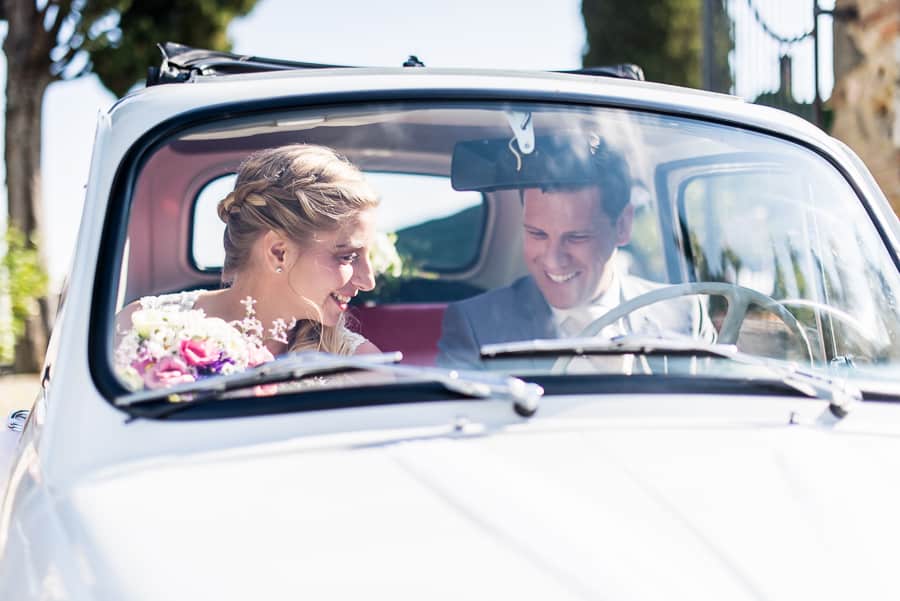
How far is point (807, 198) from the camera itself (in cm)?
216

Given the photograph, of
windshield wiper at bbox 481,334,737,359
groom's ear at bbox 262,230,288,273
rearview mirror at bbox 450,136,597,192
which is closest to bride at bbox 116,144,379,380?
groom's ear at bbox 262,230,288,273

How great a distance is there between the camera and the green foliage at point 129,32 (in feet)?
41.2

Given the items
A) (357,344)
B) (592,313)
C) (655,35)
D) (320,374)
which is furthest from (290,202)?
(655,35)

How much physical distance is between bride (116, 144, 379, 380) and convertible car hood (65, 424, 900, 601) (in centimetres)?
79

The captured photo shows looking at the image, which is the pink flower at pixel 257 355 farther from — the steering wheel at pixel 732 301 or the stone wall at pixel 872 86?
the stone wall at pixel 872 86

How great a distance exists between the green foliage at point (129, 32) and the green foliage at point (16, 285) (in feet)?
8.86

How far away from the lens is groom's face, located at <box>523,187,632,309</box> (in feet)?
7.38

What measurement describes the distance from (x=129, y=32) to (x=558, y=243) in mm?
11687

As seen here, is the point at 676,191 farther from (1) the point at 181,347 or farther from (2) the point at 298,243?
(1) the point at 181,347

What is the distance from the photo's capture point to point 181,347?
70.2 inches

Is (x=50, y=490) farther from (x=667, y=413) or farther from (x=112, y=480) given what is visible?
(x=667, y=413)

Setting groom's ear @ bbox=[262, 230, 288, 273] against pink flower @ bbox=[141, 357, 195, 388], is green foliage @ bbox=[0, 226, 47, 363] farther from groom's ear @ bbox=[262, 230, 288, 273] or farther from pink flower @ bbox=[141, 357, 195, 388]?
pink flower @ bbox=[141, 357, 195, 388]

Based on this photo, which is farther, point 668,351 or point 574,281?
point 574,281

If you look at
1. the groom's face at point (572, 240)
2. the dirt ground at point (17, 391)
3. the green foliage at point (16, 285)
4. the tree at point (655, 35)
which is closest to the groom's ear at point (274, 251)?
the groom's face at point (572, 240)
